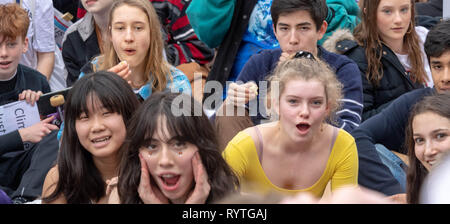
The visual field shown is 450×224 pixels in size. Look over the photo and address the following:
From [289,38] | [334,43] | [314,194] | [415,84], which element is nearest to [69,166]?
[314,194]

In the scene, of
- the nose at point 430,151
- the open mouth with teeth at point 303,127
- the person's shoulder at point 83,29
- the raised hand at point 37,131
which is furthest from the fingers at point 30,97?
the nose at point 430,151

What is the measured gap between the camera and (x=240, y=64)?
13.0 feet

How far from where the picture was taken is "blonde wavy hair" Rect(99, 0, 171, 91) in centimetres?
361

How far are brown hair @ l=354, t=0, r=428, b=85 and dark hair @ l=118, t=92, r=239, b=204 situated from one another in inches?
64.9

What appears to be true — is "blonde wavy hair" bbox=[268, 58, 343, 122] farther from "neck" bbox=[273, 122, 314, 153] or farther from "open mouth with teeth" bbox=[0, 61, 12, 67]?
"open mouth with teeth" bbox=[0, 61, 12, 67]

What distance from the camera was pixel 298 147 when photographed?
2.86m

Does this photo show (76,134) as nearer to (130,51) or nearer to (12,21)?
(130,51)

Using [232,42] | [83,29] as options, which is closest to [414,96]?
[232,42]

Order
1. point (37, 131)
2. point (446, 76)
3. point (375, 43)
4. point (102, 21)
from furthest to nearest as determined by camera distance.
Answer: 1. point (102, 21)
2. point (375, 43)
3. point (37, 131)
4. point (446, 76)

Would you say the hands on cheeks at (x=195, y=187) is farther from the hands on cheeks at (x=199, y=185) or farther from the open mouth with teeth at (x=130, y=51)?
the open mouth with teeth at (x=130, y=51)

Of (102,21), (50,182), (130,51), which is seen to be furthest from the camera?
(102,21)

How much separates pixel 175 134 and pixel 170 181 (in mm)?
187

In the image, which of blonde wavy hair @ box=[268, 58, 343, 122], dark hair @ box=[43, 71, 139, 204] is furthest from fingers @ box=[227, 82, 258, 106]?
dark hair @ box=[43, 71, 139, 204]

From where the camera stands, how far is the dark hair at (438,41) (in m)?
3.38
